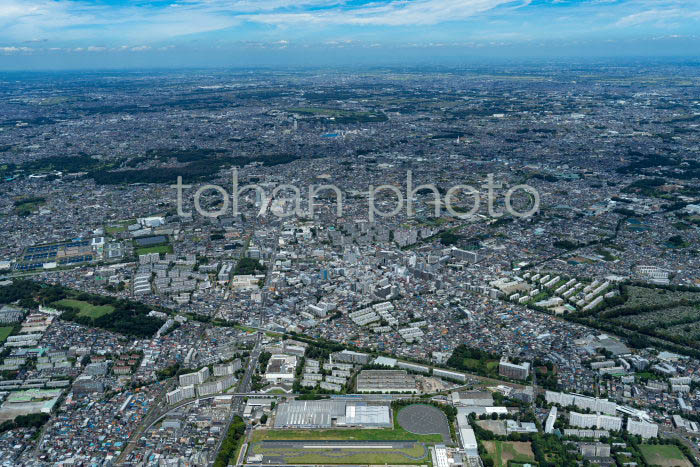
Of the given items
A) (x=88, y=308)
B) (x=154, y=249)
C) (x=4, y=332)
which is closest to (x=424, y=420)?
(x=88, y=308)

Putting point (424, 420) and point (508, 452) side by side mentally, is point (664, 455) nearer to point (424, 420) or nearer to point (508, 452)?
point (508, 452)

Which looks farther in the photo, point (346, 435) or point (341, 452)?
point (346, 435)

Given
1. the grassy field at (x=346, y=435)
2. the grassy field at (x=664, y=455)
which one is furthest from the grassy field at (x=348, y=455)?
the grassy field at (x=664, y=455)

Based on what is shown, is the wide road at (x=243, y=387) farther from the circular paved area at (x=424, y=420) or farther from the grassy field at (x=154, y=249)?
the grassy field at (x=154, y=249)

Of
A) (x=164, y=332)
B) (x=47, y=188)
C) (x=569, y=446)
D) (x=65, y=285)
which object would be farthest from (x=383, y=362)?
(x=47, y=188)

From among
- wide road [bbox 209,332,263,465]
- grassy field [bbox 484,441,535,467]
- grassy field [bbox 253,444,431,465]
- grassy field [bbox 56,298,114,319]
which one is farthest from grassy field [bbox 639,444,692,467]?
grassy field [bbox 56,298,114,319]

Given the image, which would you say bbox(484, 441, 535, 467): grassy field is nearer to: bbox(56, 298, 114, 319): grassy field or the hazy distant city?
the hazy distant city
